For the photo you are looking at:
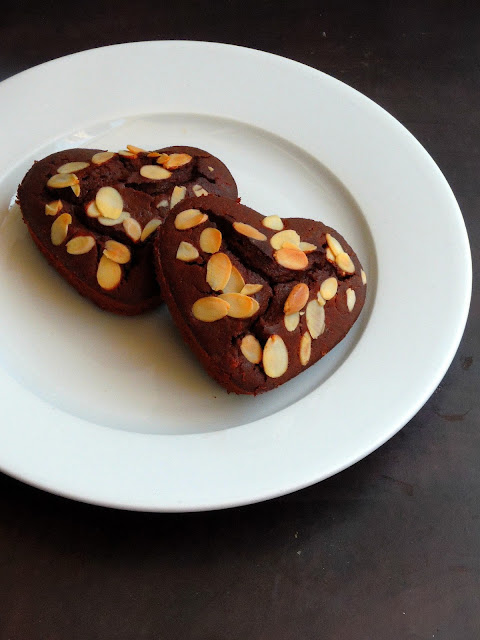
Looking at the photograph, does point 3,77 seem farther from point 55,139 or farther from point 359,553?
point 359,553

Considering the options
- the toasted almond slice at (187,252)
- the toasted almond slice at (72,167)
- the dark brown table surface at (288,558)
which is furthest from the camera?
the toasted almond slice at (72,167)

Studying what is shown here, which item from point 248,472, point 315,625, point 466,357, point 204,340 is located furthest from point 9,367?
point 466,357

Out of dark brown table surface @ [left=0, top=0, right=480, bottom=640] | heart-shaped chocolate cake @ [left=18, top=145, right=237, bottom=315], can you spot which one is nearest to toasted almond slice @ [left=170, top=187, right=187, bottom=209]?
heart-shaped chocolate cake @ [left=18, top=145, right=237, bottom=315]

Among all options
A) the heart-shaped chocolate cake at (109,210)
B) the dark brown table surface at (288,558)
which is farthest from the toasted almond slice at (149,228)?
the dark brown table surface at (288,558)

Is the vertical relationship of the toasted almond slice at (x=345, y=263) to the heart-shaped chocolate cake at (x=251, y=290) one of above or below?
above

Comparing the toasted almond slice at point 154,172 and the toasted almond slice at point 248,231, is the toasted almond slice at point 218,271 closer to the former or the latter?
the toasted almond slice at point 248,231

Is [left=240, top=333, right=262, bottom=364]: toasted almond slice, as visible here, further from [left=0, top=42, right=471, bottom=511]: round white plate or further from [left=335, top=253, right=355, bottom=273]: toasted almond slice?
[left=335, top=253, right=355, bottom=273]: toasted almond slice

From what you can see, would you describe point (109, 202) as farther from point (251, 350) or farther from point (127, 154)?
point (251, 350)
